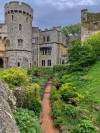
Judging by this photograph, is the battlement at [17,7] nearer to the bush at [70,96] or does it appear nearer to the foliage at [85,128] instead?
the bush at [70,96]

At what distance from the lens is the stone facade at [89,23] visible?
2376 inches

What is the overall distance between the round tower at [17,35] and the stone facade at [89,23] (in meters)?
11.8

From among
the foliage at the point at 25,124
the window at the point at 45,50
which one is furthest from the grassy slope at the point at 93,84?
the window at the point at 45,50

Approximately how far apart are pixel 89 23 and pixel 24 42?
43.2 feet

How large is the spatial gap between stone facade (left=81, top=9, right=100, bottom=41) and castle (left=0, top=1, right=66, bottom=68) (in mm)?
→ 10063

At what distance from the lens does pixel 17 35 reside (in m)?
66.1

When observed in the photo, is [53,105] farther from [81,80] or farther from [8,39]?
[8,39]

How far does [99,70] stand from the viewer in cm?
4428

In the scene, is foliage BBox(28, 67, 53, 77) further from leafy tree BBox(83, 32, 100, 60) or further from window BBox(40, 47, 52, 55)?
window BBox(40, 47, 52, 55)

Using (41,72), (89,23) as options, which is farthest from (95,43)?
(89,23)

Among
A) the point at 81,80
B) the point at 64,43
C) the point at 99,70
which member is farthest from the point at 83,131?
the point at 64,43

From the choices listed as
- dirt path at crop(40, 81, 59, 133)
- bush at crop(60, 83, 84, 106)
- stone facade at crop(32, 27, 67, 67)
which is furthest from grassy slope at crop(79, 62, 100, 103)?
stone facade at crop(32, 27, 67, 67)

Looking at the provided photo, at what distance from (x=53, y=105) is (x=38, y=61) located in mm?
39011

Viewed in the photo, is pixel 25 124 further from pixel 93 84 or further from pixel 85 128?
pixel 93 84
